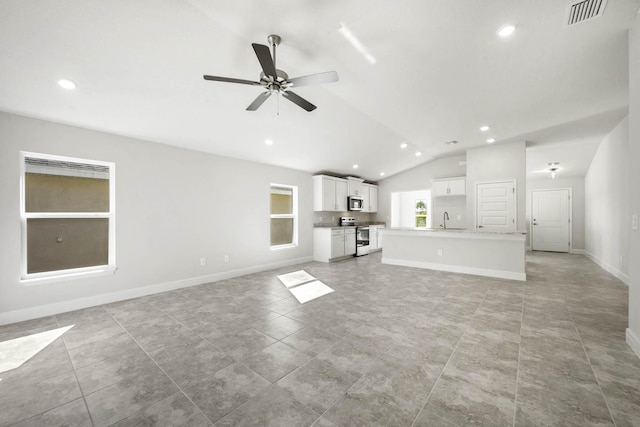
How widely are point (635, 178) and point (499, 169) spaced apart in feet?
12.8

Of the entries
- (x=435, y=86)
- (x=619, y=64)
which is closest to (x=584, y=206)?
(x=619, y=64)

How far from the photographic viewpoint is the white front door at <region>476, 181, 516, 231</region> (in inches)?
224

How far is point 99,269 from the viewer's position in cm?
360

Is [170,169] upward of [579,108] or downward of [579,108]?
downward

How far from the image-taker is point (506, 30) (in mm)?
2320

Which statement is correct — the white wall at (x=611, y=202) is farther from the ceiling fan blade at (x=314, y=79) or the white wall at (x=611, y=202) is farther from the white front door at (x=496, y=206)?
the ceiling fan blade at (x=314, y=79)

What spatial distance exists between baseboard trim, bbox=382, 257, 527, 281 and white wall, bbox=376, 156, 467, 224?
117 inches

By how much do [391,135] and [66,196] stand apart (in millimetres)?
5708

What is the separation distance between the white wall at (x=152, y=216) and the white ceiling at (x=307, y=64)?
320mm

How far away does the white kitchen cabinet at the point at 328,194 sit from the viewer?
684 cm

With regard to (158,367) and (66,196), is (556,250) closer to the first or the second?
(158,367)

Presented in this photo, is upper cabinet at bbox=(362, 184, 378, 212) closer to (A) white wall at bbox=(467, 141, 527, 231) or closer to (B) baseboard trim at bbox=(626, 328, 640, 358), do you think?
(A) white wall at bbox=(467, 141, 527, 231)

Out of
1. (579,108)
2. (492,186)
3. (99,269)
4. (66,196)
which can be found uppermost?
(579,108)

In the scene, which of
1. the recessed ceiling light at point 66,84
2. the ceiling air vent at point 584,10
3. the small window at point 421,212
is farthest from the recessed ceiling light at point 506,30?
the small window at point 421,212
